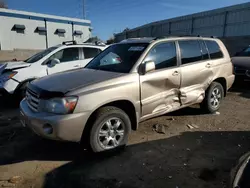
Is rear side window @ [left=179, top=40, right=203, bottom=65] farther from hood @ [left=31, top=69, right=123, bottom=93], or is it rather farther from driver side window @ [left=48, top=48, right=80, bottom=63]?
driver side window @ [left=48, top=48, right=80, bottom=63]

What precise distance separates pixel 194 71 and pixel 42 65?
4252 millimetres

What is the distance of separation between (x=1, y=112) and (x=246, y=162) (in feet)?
18.9

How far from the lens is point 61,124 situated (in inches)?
126

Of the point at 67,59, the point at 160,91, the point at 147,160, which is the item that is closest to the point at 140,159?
the point at 147,160

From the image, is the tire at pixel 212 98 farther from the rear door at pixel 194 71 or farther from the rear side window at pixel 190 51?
the rear side window at pixel 190 51

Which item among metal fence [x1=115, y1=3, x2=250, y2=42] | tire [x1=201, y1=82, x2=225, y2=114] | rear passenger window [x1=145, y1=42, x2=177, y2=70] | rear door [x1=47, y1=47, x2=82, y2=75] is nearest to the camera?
rear passenger window [x1=145, y1=42, x2=177, y2=70]

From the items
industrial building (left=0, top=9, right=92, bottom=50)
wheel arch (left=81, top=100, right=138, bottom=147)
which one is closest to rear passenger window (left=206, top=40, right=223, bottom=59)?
wheel arch (left=81, top=100, right=138, bottom=147)

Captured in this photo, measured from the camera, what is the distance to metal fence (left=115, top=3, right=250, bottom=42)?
63.9 ft

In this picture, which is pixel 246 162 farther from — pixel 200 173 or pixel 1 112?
pixel 1 112

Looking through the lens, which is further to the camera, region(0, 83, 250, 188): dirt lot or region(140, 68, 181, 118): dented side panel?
region(140, 68, 181, 118): dented side panel

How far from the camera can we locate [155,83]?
4199 millimetres

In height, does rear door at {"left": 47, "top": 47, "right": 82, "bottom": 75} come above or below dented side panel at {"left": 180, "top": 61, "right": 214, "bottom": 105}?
above

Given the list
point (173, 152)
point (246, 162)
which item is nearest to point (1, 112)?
point (173, 152)

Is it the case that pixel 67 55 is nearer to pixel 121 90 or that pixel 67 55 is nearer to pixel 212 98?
pixel 121 90
